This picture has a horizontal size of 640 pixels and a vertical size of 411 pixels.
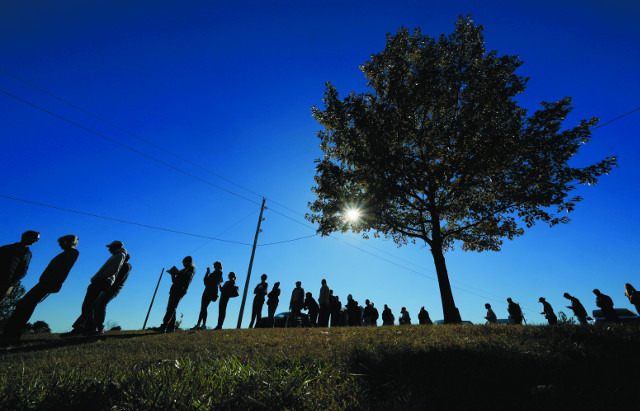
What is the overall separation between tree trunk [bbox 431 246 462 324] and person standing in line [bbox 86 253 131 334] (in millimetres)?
11502

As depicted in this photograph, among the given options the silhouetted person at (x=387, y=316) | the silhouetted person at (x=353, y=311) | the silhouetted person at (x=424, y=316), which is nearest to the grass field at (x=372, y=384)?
the silhouetted person at (x=353, y=311)

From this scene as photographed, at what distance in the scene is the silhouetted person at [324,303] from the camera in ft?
41.5

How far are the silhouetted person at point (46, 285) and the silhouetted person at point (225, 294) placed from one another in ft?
15.9

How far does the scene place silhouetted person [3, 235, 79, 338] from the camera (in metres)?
5.52

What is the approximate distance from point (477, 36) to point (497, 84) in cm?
275

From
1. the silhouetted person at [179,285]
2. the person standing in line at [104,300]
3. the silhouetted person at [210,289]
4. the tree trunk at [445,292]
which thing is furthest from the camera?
the tree trunk at [445,292]

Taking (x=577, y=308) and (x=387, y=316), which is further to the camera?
(x=387, y=316)

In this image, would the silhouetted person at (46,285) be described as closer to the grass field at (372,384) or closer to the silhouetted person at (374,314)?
the grass field at (372,384)

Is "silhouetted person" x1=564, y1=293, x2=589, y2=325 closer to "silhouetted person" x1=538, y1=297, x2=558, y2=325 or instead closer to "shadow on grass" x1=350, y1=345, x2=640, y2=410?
"silhouetted person" x1=538, y1=297, x2=558, y2=325

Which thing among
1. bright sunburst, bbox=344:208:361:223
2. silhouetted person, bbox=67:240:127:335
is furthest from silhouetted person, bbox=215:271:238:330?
bright sunburst, bbox=344:208:361:223

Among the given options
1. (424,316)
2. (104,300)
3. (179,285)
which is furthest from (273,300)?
(424,316)

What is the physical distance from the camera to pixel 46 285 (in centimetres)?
565

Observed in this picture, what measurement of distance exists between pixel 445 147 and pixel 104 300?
1284 centimetres

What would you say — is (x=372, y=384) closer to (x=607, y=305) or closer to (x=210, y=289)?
(x=210, y=289)
